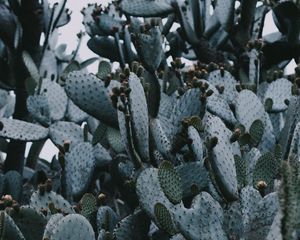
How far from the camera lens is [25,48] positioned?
4801 millimetres

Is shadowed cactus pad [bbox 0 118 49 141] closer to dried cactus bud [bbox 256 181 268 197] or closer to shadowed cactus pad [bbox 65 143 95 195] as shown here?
shadowed cactus pad [bbox 65 143 95 195]

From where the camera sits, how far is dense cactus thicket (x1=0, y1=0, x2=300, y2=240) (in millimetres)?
2330

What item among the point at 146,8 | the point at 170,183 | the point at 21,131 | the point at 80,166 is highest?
the point at 170,183

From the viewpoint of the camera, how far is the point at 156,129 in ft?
9.63

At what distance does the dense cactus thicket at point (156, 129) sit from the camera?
7.64 feet

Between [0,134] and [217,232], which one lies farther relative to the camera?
[0,134]

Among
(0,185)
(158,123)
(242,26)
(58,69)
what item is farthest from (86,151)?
(58,69)

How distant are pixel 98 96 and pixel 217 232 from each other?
3.86ft

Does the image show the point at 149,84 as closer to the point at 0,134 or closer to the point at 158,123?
the point at 158,123

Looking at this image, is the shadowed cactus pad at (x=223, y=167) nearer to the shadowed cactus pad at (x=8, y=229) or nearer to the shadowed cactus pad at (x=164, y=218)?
the shadowed cactus pad at (x=164, y=218)

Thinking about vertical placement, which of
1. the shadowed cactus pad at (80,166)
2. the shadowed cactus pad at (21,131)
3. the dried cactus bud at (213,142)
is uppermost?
the dried cactus bud at (213,142)

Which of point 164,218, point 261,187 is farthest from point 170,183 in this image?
point 261,187

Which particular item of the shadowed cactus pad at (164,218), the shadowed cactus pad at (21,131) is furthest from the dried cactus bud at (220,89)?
the shadowed cactus pad at (164,218)

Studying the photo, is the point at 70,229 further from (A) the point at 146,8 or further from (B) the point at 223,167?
(A) the point at 146,8
